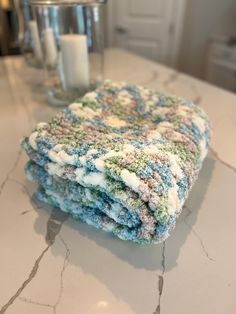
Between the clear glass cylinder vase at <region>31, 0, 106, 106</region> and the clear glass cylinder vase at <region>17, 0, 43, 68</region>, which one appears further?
the clear glass cylinder vase at <region>17, 0, 43, 68</region>

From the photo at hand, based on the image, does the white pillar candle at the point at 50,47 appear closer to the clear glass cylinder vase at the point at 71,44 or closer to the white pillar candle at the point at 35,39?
the clear glass cylinder vase at the point at 71,44

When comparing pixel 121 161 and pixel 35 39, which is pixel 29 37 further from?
pixel 121 161

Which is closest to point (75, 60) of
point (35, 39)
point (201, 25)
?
point (35, 39)

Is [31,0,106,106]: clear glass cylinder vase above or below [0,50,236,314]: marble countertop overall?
above

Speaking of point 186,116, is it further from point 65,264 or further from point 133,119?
point 65,264

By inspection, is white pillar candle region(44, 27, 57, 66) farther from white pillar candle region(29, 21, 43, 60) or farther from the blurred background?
the blurred background

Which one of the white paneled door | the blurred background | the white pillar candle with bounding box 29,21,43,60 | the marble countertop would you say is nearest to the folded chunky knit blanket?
the marble countertop

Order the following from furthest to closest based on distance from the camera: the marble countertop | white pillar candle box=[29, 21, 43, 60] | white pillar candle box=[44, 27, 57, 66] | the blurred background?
1. the blurred background
2. white pillar candle box=[29, 21, 43, 60]
3. white pillar candle box=[44, 27, 57, 66]
4. the marble countertop
